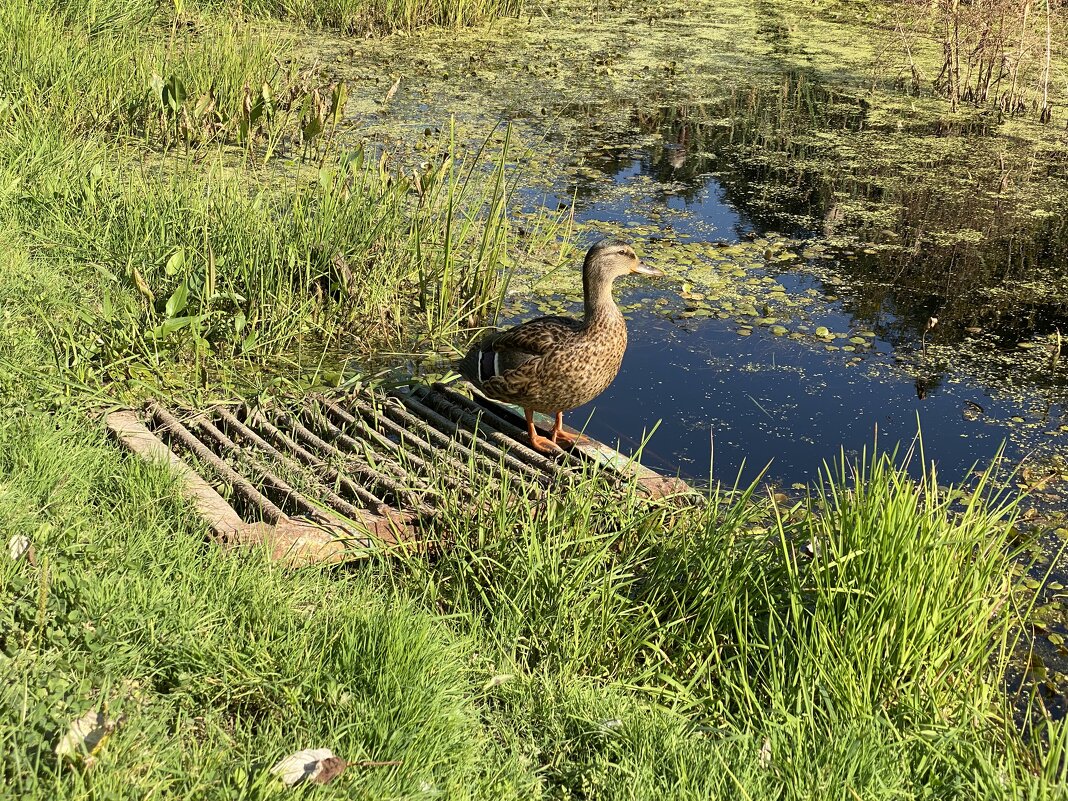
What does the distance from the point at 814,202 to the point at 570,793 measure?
213 inches

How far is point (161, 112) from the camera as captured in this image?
6.78 m

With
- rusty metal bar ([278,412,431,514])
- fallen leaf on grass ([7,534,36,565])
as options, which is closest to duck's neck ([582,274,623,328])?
rusty metal bar ([278,412,431,514])

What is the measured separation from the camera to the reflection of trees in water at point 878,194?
232 inches

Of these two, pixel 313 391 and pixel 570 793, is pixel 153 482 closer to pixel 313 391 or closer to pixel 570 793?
pixel 313 391

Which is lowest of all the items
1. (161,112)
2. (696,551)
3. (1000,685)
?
(1000,685)

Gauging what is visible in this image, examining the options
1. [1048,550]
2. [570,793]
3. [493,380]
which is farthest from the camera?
[493,380]

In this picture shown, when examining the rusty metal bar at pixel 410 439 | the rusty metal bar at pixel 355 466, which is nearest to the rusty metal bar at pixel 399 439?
the rusty metal bar at pixel 410 439

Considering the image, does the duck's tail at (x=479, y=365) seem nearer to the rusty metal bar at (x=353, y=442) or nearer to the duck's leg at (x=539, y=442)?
the duck's leg at (x=539, y=442)

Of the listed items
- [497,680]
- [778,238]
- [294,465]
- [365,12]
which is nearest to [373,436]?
[294,465]

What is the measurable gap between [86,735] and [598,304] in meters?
2.61

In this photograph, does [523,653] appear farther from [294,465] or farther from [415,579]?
[294,465]

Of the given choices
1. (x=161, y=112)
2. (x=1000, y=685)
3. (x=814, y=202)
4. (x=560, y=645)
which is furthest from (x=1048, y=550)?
(x=161, y=112)

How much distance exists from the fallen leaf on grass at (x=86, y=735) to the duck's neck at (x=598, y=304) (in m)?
2.46

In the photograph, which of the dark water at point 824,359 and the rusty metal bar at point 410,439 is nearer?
the rusty metal bar at point 410,439
